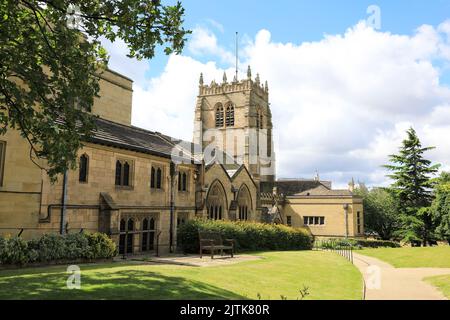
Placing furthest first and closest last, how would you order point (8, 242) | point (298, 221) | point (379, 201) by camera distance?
point (379, 201) < point (298, 221) < point (8, 242)

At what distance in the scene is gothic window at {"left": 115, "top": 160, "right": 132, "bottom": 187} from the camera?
19.5 meters

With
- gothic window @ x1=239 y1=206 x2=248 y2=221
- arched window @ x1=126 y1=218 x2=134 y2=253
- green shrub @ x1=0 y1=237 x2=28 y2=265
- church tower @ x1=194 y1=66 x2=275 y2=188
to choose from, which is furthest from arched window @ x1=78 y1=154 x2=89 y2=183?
church tower @ x1=194 y1=66 x2=275 y2=188

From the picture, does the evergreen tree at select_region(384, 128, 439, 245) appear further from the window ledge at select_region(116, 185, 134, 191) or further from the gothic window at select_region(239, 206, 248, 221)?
the window ledge at select_region(116, 185, 134, 191)

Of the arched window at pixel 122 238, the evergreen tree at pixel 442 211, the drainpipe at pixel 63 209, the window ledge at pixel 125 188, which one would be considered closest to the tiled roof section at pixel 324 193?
the evergreen tree at pixel 442 211

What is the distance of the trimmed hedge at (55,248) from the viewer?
11.7m

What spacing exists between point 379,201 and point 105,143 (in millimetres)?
55543

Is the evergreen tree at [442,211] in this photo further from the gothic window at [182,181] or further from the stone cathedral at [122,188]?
the gothic window at [182,181]

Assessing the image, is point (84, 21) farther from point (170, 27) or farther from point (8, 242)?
point (8, 242)

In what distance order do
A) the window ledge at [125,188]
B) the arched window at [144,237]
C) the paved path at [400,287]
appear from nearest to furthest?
1. the paved path at [400,287]
2. the window ledge at [125,188]
3. the arched window at [144,237]

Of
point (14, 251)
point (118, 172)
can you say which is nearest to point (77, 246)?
point (14, 251)

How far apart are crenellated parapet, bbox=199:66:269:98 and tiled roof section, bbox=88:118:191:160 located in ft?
130

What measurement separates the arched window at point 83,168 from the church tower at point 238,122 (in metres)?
45.3

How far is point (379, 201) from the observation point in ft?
206
